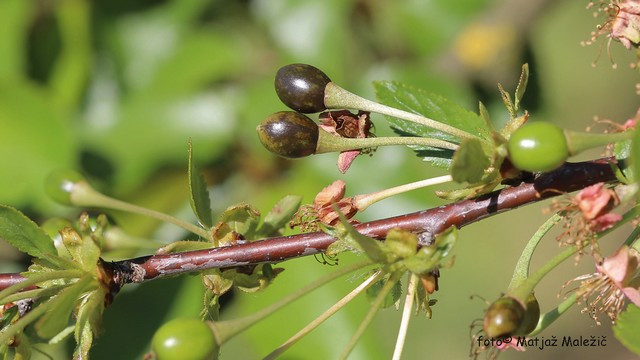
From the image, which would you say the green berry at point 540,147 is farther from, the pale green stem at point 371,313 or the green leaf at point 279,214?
the green leaf at point 279,214

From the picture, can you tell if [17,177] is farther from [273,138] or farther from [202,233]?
[273,138]

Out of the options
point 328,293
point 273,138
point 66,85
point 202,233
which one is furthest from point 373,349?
point 66,85

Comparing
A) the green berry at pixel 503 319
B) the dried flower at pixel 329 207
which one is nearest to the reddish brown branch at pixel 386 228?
the dried flower at pixel 329 207

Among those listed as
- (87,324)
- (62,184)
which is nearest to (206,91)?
(62,184)

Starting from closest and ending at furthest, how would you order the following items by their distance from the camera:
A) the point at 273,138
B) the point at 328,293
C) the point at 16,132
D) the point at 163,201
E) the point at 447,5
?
the point at 273,138 → the point at 328,293 → the point at 16,132 → the point at 163,201 → the point at 447,5

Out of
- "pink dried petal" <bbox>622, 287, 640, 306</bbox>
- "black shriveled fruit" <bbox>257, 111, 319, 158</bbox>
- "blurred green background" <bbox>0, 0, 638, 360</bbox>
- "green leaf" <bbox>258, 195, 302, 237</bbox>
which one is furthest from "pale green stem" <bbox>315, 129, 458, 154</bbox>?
"blurred green background" <bbox>0, 0, 638, 360</bbox>
